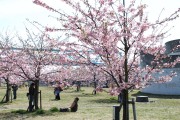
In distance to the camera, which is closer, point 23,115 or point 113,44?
point 113,44

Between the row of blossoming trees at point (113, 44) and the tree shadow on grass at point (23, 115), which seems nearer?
the row of blossoming trees at point (113, 44)

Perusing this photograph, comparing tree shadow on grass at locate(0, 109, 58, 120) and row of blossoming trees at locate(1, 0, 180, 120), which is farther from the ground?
row of blossoming trees at locate(1, 0, 180, 120)

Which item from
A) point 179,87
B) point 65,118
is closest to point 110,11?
point 65,118

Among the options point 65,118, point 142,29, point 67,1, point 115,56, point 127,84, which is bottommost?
point 65,118

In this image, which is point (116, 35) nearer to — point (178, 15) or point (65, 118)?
point (178, 15)

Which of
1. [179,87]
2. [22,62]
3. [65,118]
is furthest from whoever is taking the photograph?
[179,87]

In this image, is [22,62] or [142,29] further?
[22,62]

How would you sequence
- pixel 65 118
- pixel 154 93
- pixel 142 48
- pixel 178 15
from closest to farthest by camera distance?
pixel 178 15 < pixel 142 48 < pixel 65 118 < pixel 154 93

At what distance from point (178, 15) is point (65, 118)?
8.65 metres

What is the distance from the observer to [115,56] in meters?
10.3

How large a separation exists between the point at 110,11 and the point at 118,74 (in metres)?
1.93

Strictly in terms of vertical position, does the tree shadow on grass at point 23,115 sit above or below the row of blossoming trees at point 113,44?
below

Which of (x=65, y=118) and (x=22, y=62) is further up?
(x=22, y=62)

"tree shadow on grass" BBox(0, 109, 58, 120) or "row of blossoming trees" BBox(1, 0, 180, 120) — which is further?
"tree shadow on grass" BBox(0, 109, 58, 120)
